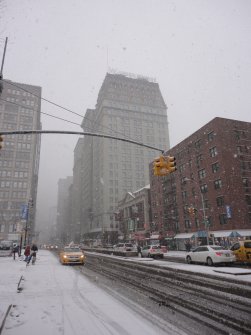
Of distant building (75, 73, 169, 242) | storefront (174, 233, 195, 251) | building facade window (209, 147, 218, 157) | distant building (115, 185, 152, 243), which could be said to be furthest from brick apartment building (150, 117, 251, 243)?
distant building (75, 73, 169, 242)

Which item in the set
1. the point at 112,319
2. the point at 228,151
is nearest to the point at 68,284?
the point at 112,319

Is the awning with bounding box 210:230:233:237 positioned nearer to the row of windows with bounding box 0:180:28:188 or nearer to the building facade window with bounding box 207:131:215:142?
the building facade window with bounding box 207:131:215:142

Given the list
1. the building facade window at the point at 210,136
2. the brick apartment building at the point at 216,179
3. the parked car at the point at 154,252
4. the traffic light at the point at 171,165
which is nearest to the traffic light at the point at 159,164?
the traffic light at the point at 171,165

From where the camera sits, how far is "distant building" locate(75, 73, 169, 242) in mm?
124438

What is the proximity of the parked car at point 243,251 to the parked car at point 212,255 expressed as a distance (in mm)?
1306

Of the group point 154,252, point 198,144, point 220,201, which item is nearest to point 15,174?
point 198,144

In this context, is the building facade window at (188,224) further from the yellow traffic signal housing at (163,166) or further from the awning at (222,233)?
the yellow traffic signal housing at (163,166)

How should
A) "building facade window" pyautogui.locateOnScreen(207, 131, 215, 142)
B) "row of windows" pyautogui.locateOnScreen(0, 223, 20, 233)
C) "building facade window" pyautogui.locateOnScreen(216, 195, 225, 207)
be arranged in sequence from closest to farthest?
"building facade window" pyautogui.locateOnScreen(216, 195, 225, 207)
"building facade window" pyautogui.locateOnScreen(207, 131, 215, 142)
"row of windows" pyautogui.locateOnScreen(0, 223, 20, 233)

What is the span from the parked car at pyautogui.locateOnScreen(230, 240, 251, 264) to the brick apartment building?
1683 cm

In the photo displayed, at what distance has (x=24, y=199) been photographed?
123 m

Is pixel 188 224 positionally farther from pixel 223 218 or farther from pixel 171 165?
pixel 171 165

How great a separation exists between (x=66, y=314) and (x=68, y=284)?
5027mm

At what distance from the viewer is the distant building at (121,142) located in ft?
408

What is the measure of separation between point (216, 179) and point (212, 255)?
30.3 m
